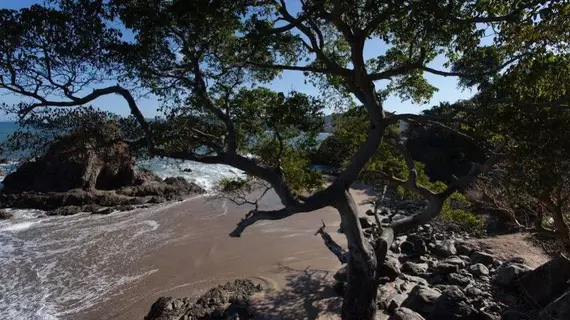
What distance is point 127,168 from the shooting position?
24047mm

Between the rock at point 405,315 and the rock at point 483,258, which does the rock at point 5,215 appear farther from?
the rock at point 483,258

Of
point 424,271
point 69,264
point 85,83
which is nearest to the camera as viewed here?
point 85,83

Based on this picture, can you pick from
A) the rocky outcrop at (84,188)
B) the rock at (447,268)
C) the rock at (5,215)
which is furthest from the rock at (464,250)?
the rock at (5,215)

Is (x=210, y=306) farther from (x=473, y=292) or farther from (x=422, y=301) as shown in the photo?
(x=473, y=292)

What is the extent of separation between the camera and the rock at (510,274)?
888cm

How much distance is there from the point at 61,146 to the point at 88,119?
778 millimetres

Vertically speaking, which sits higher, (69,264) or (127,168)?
(127,168)

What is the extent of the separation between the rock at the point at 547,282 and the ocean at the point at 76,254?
8.01m

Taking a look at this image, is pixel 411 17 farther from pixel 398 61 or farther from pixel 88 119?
pixel 88 119

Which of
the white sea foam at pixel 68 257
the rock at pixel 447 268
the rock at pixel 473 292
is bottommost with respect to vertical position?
the rock at pixel 473 292

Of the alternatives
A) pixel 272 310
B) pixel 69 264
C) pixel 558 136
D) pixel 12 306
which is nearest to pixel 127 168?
pixel 69 264

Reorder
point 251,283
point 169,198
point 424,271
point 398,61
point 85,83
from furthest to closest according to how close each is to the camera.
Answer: point 169,198
point 424,271
point 251,283
point 398,61
point 85,83

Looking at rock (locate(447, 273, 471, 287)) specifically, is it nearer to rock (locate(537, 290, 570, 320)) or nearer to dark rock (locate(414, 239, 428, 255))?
dark rock (locate(414, 239, 428, 255))

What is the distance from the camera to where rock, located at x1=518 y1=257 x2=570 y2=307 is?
7520mm
